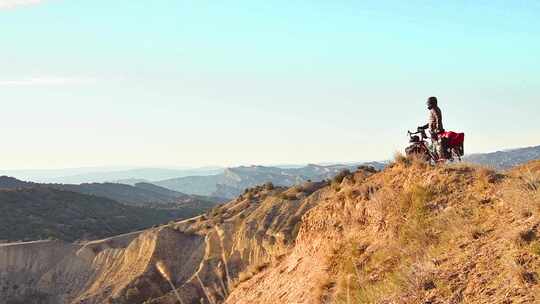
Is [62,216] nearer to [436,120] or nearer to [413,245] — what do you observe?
[436,120]

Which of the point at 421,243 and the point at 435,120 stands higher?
the point at 435,120

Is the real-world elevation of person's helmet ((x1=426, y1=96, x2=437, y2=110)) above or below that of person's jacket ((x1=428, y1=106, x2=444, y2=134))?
above

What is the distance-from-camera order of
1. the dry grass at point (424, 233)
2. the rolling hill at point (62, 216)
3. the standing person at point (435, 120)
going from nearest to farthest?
the dry grass at point (424, 233), the standing person at point (435, 120), the rolling hill at point (62, 216)

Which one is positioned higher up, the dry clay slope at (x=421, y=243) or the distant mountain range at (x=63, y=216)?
the dry clay slope at (x=421, y=243)

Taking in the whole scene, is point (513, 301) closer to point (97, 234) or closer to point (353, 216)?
point (353, 216)

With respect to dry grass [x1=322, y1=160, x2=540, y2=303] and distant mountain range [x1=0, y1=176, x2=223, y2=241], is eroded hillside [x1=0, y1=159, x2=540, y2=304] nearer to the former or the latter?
dry grass [x1=322, y1=160, x2=540, y2=303]

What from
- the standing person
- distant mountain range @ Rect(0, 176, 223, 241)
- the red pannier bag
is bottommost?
distant mountain range @ Rect(0, 176, 223, 241)

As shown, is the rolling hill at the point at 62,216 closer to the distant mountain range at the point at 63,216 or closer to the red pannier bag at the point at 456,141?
the distant mountain range at the point at 63,216

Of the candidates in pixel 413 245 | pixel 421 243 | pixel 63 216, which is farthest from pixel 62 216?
pixel 421 243

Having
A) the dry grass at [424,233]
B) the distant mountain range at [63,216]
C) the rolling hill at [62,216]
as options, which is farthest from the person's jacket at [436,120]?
the distant mountain range at [63,216]

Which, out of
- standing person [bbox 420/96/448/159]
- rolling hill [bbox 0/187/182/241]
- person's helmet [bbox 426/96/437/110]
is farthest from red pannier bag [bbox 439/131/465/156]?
rolling hill [bbox 0/187/182/241]

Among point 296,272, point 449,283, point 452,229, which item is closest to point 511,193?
point 452,229

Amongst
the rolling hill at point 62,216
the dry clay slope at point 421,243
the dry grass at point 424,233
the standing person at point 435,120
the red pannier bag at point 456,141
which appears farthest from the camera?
the rolling hill at point 62,216

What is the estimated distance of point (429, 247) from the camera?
9055 mm
